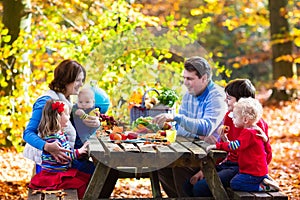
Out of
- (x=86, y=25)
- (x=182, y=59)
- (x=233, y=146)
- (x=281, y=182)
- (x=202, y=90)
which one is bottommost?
(x=281, y=182)

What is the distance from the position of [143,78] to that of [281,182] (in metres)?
1.85

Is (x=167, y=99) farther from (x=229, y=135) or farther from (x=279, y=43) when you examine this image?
(x=279, y=43)

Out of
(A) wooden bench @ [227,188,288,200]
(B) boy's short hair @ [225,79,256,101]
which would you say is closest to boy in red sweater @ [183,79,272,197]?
(B) boy's short hair @ [225,79,256,101]

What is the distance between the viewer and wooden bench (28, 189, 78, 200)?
3.48m

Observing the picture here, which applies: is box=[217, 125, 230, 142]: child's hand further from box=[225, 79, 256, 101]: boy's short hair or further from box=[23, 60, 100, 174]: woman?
box=[23, 60, 100, 174]: woman

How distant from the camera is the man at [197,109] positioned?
3.84 m

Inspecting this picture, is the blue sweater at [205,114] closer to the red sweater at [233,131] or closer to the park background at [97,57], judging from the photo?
the red sweater at [233,131]

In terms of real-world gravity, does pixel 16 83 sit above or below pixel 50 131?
above

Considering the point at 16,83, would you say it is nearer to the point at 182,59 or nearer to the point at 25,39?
the point at 25,39

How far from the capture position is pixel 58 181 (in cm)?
375

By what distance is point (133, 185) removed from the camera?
5.93m

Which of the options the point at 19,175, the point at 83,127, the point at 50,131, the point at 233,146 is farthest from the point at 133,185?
the point at 233,146

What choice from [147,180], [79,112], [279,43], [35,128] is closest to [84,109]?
[79,112]

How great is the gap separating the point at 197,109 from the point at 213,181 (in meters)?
0.73
